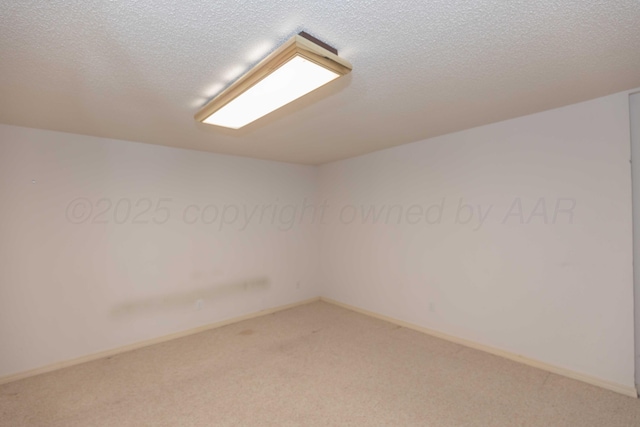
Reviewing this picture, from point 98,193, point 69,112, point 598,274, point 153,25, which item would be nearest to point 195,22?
point 153,25

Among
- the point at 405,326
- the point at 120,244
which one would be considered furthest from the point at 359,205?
the point at 120,244

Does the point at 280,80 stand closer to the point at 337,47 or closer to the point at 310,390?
the point at 337,47

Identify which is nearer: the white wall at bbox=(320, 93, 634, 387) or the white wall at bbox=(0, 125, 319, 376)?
the white wall at bbox=(320, 93, 634, 387)

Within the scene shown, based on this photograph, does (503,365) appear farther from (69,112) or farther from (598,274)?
(69,112)

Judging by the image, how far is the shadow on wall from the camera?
11.5 feet

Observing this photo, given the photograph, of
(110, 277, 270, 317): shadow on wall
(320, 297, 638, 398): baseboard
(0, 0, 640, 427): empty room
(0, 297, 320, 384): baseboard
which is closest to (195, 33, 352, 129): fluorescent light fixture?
(0, 0, 640, 427): empty room

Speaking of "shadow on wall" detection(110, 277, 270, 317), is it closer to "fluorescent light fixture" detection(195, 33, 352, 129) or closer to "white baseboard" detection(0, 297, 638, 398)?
"white baseboard" detection(0, 297, 638, 398)

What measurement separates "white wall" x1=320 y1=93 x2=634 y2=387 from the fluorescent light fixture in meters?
2.36

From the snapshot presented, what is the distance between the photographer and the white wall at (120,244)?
9.58 ft

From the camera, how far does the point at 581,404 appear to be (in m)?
2.31

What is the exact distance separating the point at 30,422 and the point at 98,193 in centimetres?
219

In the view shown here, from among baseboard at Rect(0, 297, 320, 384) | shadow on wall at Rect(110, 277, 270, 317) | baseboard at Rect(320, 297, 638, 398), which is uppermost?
baseboard at Rect(320, 297, 638, 398)

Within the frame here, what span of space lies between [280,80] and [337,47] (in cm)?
40

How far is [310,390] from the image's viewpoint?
258 cm
